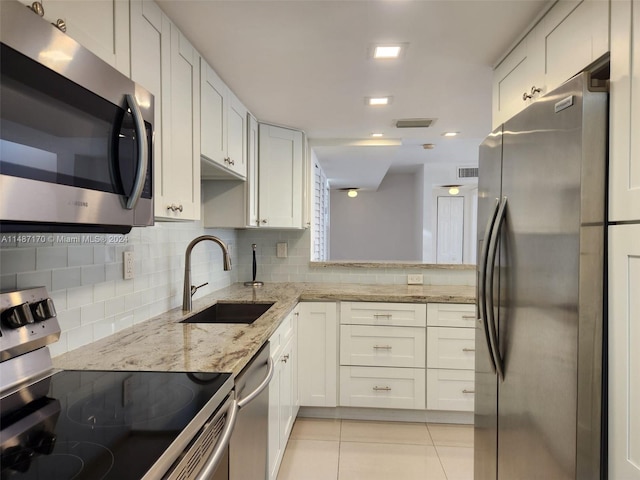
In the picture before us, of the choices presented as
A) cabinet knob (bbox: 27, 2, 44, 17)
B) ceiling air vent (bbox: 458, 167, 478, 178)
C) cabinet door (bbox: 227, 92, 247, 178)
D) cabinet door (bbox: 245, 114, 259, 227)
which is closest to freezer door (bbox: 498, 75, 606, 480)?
cabinet knob (bbox: 27, 2, 44, 17)

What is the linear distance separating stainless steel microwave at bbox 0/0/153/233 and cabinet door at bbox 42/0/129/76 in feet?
0.40

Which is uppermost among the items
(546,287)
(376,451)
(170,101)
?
(170,101)

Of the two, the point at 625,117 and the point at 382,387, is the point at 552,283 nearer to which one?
the point at 625,117

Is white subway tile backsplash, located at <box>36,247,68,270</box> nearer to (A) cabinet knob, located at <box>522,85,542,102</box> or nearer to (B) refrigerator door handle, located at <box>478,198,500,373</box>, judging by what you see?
(B) refrigerator door handle, located at <box>478,198,500,373</box>

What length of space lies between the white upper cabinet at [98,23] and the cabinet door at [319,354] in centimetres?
195

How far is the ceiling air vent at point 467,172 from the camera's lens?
4.96m

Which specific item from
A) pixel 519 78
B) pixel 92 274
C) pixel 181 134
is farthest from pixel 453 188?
pixel 92 274

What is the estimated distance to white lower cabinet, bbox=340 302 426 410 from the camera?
2.67 metres

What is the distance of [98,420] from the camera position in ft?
2.77

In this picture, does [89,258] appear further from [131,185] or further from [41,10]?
[41,10]

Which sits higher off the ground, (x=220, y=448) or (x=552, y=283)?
(x=552, y=283)

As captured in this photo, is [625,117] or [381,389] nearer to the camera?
[625,117]

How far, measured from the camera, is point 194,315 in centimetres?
198

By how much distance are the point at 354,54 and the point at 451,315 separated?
5.93 ft
